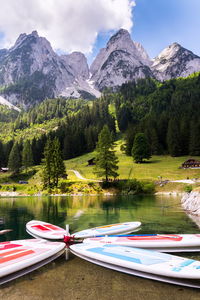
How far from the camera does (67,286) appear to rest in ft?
28.4

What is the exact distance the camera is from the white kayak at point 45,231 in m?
15.8

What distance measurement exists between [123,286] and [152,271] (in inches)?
52.5

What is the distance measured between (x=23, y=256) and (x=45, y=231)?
6964mm

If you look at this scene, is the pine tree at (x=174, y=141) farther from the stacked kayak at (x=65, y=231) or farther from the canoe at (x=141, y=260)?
the canoe at (x=141, y=260)

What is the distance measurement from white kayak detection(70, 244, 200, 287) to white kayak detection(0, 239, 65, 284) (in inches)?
53.9

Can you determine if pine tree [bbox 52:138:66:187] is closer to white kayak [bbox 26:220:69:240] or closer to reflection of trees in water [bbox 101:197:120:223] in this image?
reflection of trees in water [bbox 101:197:120:223]

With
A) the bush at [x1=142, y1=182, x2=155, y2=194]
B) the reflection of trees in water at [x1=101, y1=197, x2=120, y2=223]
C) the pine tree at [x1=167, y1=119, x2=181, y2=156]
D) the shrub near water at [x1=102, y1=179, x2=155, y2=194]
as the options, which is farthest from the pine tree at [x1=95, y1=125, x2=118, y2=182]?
the pine tree at [x1=167, y1=119, x2=181, y2=156]

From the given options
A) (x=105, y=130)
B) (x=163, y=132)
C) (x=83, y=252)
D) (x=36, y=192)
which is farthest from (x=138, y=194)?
(x=163, y=132)

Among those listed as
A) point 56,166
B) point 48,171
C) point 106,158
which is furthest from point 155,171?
point 48,171

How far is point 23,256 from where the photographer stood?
10500mm

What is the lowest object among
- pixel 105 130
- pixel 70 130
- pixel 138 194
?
pixel 138 194

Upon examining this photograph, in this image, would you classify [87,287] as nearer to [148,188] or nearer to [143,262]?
[143,262]

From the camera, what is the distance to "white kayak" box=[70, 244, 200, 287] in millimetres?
8474

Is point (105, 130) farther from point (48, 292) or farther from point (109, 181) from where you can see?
point (48, 292)
